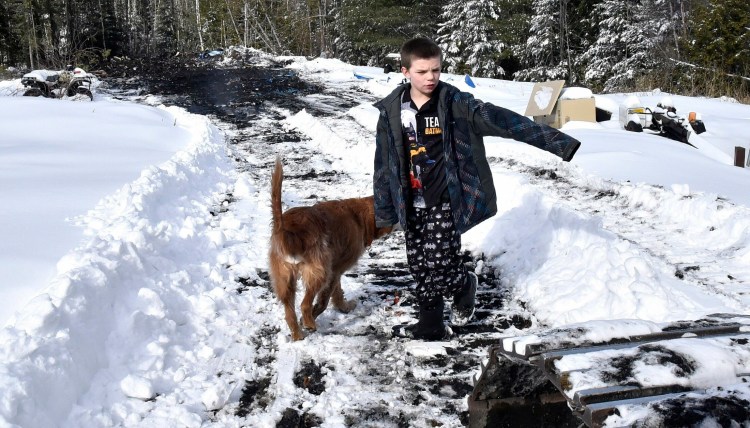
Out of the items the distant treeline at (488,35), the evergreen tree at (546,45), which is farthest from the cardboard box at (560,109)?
the evergreen tree at (546,45)

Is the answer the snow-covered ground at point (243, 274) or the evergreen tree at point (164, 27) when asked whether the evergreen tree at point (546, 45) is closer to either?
the snow-covered ground at point (243, 274)

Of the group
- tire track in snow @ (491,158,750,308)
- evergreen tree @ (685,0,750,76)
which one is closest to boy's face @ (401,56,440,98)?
tire track in snow @ (491,158,750,308)

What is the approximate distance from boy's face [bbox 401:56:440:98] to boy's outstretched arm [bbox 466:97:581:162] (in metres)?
0.26

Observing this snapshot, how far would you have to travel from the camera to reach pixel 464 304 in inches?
156

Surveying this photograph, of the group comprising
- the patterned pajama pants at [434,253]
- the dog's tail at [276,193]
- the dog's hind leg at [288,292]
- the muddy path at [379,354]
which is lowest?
the muddy path at [379,354]

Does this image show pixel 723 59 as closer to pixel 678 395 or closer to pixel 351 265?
pixel 351 265

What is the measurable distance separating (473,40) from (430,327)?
102ft

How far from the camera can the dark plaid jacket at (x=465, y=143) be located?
329 centimetres

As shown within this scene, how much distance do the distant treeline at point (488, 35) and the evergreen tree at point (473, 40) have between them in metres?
0.07

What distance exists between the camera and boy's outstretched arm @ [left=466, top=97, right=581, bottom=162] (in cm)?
324

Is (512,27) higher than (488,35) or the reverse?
higher

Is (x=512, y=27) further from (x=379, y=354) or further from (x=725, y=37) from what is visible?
(x=379, y=354)

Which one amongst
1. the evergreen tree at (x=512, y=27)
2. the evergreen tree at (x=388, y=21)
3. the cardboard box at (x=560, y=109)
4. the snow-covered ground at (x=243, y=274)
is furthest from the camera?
the evergreen tree at (x=388, y=21)

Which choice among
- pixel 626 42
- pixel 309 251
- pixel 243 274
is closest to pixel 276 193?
pixel 309 251
